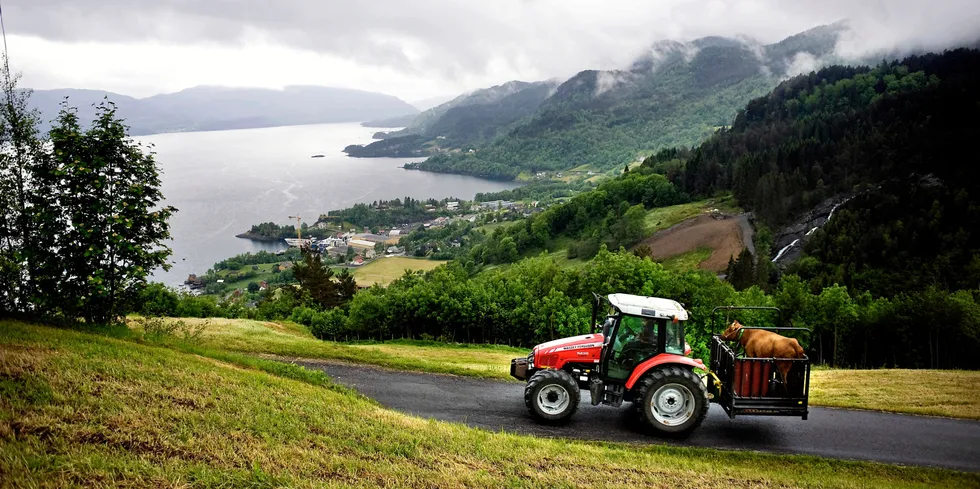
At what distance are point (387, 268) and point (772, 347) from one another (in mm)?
92615

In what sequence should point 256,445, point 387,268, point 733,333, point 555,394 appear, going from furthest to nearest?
point 387,268 → point 733,333 → point 555,394 → point 256,445

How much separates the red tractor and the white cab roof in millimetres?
20

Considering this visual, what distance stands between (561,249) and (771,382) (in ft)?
281

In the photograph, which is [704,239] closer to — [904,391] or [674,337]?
[904,391]

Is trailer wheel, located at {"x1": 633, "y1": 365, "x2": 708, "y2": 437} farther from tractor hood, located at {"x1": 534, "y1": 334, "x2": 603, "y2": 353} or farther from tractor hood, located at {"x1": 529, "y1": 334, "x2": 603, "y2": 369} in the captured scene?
tractor hood, located at {"x1": 534, "y1": 334, "x2": 603, "y2": 353}

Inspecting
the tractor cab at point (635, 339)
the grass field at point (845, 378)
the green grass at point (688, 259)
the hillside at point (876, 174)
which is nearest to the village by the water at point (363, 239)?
the green grass at point (688, 259)

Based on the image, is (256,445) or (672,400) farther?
(672,400)

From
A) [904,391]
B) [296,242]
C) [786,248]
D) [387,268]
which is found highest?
[786,248]

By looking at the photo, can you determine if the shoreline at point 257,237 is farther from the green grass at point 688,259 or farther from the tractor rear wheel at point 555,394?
the tractor rear wheel at point 555,394

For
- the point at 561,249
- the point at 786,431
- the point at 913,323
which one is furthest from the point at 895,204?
the point at 786,431

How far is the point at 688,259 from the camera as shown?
67.7 m

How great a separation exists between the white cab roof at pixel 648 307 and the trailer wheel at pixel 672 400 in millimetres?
1083

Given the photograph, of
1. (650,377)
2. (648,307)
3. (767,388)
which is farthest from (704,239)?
(650,377)

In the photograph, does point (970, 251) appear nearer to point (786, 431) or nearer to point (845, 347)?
point (845, 347)
